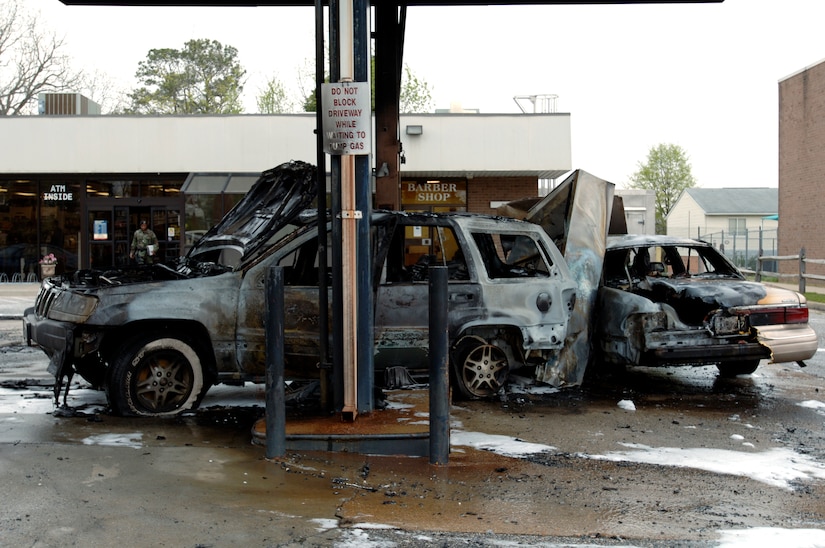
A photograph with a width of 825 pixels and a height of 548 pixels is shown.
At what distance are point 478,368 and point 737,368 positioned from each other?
3664 millimetres

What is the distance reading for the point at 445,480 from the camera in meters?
4.96

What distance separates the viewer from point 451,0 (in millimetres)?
11039

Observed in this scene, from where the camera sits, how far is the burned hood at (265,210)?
7684 mm

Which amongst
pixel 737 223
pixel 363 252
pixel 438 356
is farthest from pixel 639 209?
pixel 737 223

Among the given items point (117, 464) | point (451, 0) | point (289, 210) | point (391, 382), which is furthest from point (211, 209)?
point (117, 464)

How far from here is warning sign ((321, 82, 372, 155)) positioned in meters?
5.68

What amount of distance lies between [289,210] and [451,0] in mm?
4851

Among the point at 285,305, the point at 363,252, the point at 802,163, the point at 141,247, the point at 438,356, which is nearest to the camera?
the point at 438,356

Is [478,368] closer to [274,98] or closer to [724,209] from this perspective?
[274,98]

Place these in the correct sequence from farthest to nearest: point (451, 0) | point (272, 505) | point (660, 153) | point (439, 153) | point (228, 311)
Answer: point (660, 153), point (439, 153), point (451, 0), point (228, 311), point (272, 505)

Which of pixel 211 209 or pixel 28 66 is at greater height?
pixel 28 66

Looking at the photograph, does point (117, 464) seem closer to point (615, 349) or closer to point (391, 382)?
point (391, 382)

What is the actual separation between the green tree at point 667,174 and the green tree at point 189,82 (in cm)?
4313

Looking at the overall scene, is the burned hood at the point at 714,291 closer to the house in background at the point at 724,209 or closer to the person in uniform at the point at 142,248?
the person in uniform at the point at 142,248
